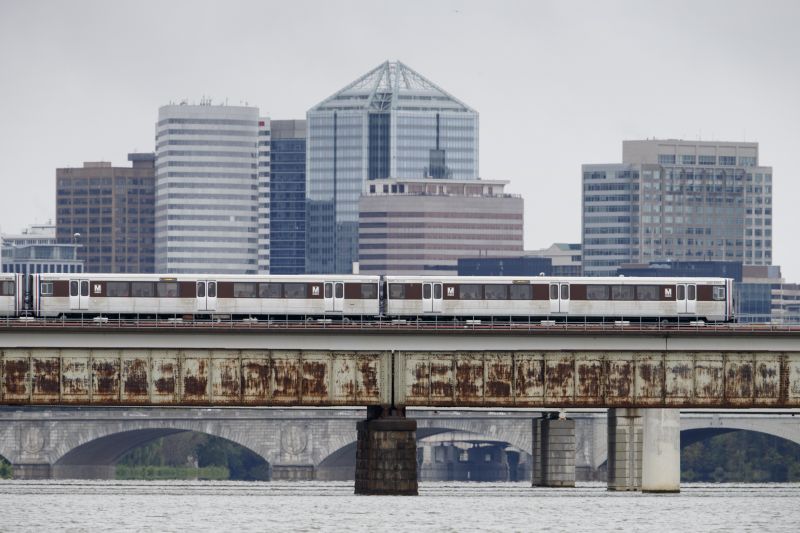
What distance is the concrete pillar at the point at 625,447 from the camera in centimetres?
13188

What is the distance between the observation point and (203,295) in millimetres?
130125

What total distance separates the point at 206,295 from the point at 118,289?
537cm

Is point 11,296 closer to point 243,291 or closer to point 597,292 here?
point 243,291

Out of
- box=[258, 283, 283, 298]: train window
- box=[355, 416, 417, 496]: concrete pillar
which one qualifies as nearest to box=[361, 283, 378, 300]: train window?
box=[258, 283, 283, 298]: train window

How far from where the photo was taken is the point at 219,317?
130 meters

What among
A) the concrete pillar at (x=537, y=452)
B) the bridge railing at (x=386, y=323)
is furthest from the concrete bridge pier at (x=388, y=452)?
the concrete pillar at (x=537, y=452)

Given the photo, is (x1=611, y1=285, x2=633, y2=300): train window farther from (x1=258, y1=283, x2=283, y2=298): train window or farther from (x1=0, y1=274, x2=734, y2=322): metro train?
(x1=258, y1=283, x2=283, y2=298): train window

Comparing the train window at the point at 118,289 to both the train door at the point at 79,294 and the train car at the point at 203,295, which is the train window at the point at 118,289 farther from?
the train door at the point at 79,294

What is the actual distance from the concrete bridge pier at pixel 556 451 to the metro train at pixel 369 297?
72.6 ft

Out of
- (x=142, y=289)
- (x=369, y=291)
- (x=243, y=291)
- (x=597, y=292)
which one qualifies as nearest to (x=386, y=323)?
(x=369, y=291)

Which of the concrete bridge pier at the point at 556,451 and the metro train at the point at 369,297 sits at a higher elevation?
the metro train at the point at 369,297

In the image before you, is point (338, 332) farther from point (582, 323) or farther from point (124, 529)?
point (124, 529)

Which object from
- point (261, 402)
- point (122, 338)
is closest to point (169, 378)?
point (261, 402)

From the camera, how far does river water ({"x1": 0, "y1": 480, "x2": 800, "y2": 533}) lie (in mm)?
97062
